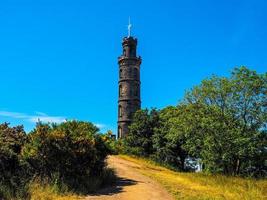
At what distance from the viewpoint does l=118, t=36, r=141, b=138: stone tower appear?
215ft

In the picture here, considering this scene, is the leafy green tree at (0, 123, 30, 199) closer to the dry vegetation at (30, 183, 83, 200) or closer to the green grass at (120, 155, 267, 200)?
the dry vegetation at (30, 183, 83, 200)

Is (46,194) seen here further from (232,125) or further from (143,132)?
(143,132)

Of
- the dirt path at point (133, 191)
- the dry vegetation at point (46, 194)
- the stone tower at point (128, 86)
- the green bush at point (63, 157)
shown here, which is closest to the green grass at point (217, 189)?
the dirt path at point (133, 191)

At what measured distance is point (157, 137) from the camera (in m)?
51.2

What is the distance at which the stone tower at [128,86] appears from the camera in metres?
65.6

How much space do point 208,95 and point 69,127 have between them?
20.1 meters

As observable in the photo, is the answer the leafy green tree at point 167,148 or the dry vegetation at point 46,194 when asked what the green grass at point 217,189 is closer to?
the dry vegetation at point 46,194

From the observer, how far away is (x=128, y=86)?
218 ft

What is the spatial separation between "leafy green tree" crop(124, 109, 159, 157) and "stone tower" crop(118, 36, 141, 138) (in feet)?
31.2

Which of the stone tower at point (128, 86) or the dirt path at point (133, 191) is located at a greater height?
the stone tower at point (128, 86)

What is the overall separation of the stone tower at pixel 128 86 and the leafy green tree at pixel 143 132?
374 inches

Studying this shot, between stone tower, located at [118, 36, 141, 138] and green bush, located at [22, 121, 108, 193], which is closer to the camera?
green bush, located at [22, 121, 108, 193]

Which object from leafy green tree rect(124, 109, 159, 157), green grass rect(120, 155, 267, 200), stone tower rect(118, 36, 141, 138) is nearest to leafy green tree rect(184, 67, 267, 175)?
green grass rect(120, 155, 267, 200)

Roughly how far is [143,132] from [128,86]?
44.8ft
